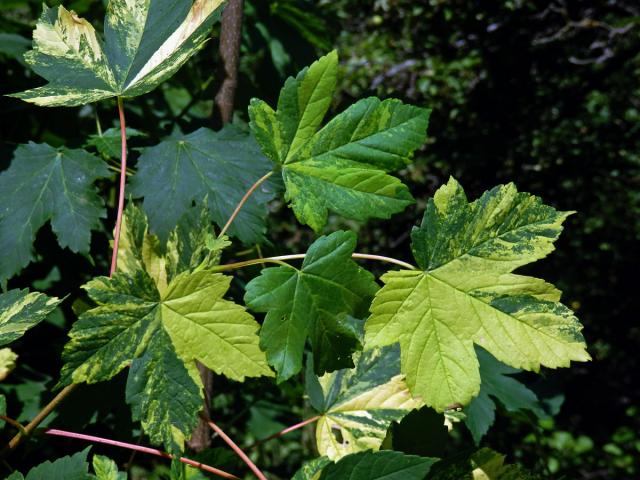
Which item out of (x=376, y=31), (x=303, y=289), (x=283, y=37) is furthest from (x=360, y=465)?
(x=376, y=31)

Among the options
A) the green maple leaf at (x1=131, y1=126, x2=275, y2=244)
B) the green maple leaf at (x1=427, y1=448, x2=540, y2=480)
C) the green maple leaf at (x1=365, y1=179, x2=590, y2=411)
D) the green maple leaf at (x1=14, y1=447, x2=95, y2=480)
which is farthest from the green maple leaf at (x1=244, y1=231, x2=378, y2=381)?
the green maple leaf at (x1=131, y1=126, x2=275, y2=244)

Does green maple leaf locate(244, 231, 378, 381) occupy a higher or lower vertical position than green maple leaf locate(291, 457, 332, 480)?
higher

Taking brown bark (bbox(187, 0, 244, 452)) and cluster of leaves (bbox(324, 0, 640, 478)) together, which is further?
cluster of leaves (bbox(324, 0, 640, 478))

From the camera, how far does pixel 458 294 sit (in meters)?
0.71

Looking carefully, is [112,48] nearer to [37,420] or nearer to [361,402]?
[37,420]

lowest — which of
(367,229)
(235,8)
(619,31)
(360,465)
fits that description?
(367,229)

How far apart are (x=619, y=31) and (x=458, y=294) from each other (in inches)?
109

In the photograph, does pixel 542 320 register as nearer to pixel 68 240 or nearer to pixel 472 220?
pixel 472 220

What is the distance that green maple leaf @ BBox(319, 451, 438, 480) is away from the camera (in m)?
0.66

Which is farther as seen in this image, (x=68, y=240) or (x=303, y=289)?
(x=68, y=240)

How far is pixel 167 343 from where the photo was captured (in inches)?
27.3

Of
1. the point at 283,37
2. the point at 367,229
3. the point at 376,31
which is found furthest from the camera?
the point at 376,31

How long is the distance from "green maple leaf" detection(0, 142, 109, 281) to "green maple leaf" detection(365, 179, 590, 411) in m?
0.63

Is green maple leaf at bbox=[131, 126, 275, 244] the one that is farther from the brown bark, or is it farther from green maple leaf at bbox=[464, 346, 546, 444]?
green maple leaf at bbox=[464, 346, 546, 444]
